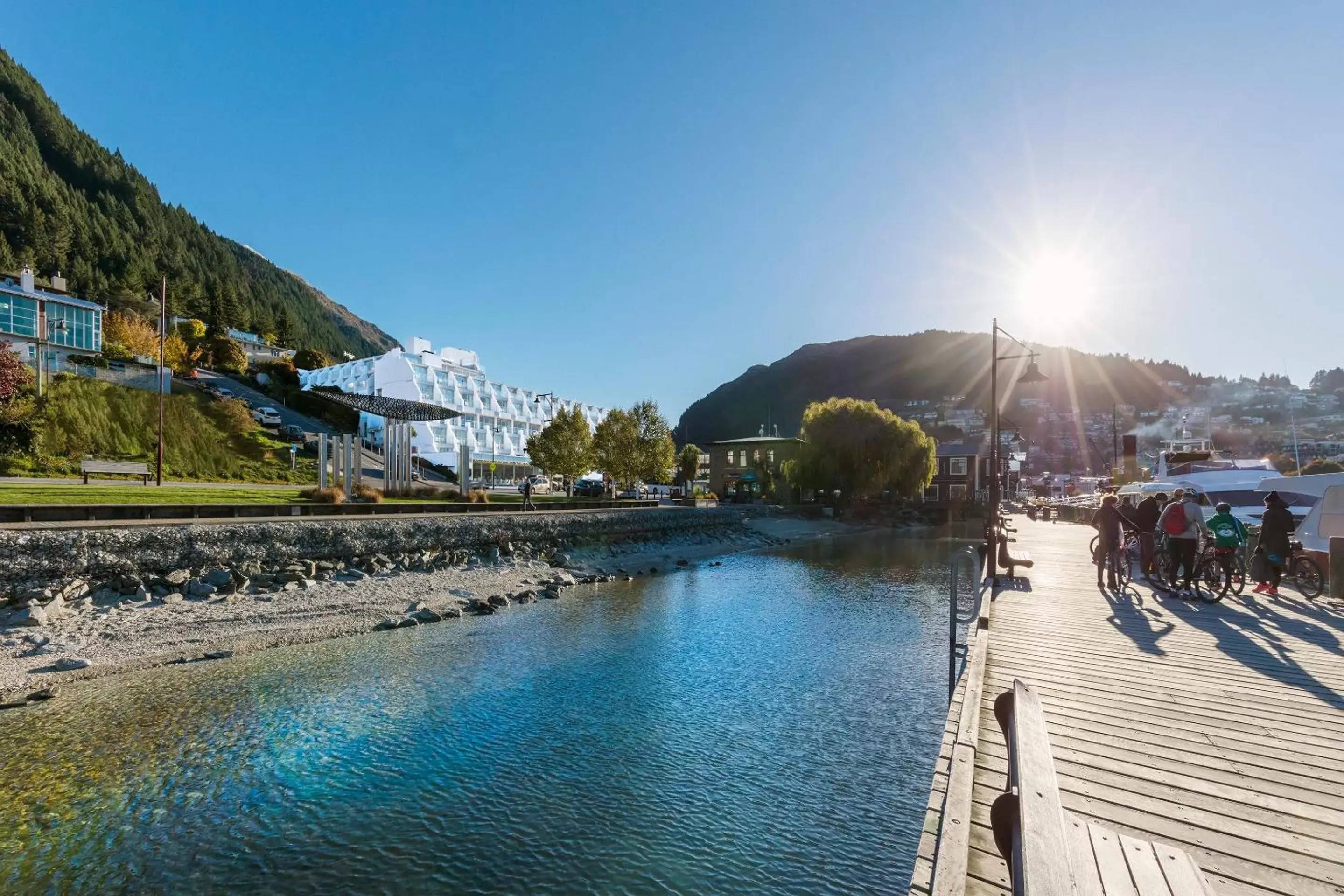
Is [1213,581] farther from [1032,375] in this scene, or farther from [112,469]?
[112,469]

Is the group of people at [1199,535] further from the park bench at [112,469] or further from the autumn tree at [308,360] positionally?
the autumn tree at [308,360]

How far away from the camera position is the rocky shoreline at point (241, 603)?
41.0 feet

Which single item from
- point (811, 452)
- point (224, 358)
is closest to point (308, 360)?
point (224, 358)

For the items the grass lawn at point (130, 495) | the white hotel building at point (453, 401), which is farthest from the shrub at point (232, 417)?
the grass lawn at point (130, 495)

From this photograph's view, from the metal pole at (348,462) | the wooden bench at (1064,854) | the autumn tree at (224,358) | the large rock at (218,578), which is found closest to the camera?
the wooden bench at (1064,854)

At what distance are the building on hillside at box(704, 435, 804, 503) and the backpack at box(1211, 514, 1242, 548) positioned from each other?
6009cm

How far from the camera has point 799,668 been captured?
13.5m

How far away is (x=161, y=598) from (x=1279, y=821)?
797 inches

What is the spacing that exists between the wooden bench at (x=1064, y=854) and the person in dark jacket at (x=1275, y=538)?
43.6 feet

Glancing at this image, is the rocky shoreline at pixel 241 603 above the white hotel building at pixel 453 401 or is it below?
below

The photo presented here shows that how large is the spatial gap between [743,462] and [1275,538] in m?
71.5

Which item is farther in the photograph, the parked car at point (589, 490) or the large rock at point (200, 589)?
the parked car at point (589, 490)

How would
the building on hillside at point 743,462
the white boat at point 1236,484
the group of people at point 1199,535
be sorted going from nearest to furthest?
1. the group of people at point 1199,535
2. the white boat at point 1236,484
3. the building on hillside at point 743,462

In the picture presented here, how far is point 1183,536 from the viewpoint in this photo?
40.0 ft
